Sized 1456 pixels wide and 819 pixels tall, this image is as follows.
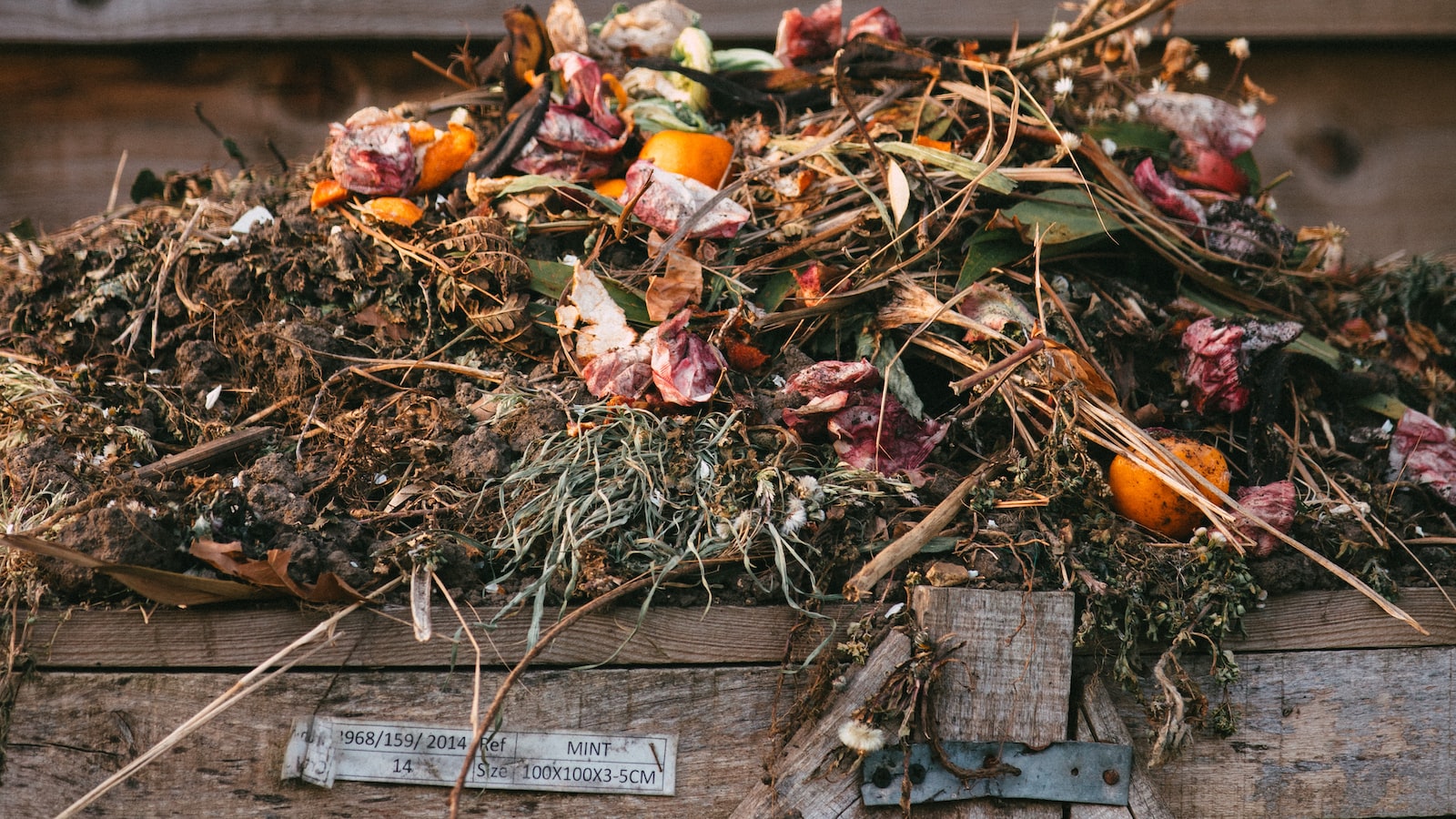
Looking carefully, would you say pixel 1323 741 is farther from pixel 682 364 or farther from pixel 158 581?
pixel 158 581

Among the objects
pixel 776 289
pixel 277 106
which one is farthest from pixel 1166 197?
pixel 277 106

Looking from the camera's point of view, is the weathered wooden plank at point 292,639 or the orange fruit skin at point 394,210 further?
the orange fruit skin at point 394,210

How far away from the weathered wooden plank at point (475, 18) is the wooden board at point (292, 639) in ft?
5.47

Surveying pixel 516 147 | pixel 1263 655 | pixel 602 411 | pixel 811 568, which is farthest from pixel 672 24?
pixel 1263 655

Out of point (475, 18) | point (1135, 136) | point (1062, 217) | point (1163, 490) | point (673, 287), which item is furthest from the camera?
point (475, 18)

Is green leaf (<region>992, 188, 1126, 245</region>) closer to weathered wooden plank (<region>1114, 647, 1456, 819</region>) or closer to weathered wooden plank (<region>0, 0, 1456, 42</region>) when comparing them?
weathered wooden plank (<region>1114, 647, 1456, 819</region>)

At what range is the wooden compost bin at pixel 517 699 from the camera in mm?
1208

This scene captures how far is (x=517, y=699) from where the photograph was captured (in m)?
1.21

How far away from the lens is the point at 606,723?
1229 mm

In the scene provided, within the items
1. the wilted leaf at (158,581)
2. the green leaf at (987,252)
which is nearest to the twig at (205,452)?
the wilted leaf at (158,581)

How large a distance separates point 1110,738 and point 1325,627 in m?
0.37

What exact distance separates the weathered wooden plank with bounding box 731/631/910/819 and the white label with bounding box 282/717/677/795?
0.72ft

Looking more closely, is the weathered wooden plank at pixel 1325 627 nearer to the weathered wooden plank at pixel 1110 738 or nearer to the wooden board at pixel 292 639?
the weathered wooden plank at pixel 1110 738

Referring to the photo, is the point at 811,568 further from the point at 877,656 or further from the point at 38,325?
the point at 38,325
